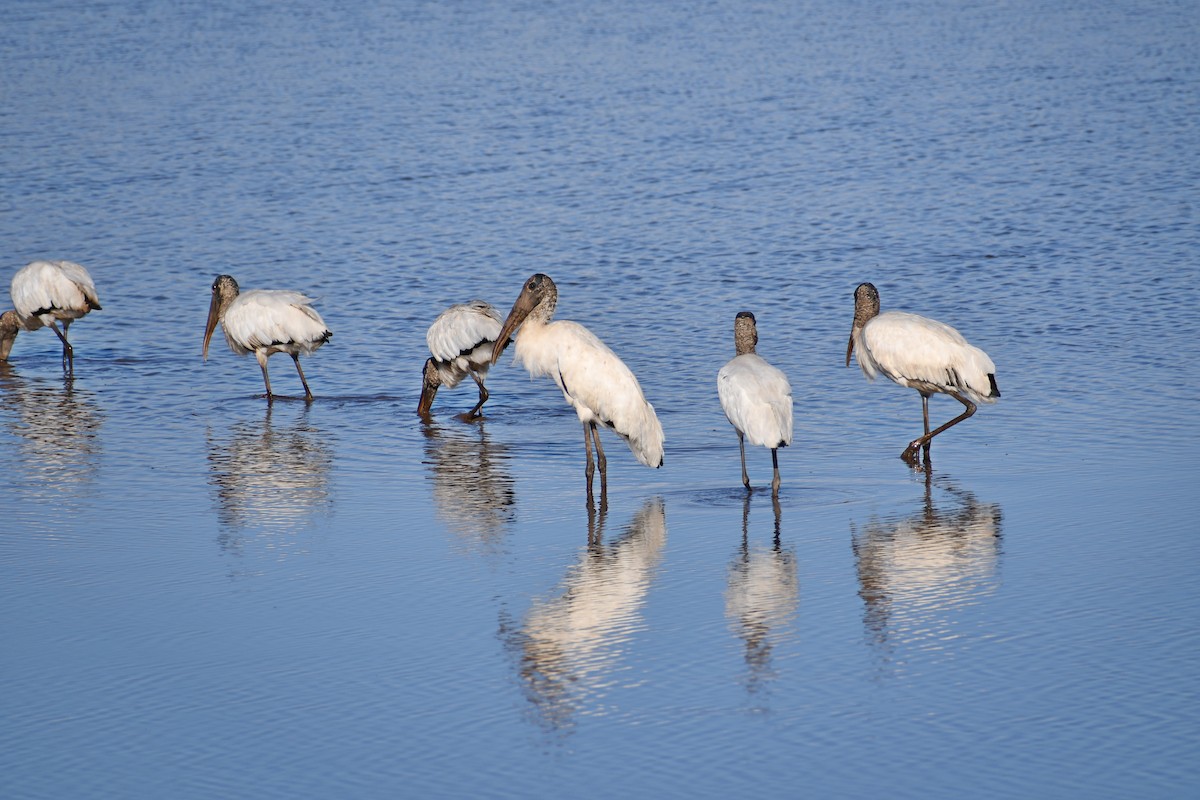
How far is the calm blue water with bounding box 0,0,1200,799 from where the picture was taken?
5629 mm

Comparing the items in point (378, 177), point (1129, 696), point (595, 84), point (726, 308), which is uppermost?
point (595, 84)

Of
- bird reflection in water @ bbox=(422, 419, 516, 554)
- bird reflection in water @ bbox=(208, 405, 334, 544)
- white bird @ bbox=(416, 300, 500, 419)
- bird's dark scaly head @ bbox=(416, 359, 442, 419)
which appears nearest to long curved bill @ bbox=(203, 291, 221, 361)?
bird reflection in water @ bbox=(208, 405, 334, 544)

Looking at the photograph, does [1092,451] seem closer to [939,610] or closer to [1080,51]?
[939,610]

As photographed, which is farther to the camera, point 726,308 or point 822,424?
point 726,308

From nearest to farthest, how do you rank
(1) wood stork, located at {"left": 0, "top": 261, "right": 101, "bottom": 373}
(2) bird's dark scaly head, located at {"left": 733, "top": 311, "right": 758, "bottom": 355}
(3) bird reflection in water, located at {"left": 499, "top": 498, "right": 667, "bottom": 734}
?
(3) bird reflection in water, located at {"left": 499, "top": 498, "right": 667, "bottom": 734} < (2) bird's dark scaly head, located at {"left": 733, "top": 311, "right": 758, "bottom": 355} < (1) wood stork, located at {"left": 0, "top": 261, "right": 101, "bottom": 373}

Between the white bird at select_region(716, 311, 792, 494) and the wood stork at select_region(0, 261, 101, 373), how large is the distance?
7.24 m

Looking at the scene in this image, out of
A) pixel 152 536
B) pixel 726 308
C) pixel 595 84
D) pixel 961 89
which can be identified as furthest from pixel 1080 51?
pixel 152 536

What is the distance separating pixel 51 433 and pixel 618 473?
394cm

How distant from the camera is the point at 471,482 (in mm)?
9648

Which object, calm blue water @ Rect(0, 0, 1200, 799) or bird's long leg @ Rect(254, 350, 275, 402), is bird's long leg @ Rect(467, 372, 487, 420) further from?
bird's long leg @ Rect(254, 350, 275, 402)

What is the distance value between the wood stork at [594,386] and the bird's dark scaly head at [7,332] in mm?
6505

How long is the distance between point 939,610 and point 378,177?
1644 centimetres

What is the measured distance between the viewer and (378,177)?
22.2m

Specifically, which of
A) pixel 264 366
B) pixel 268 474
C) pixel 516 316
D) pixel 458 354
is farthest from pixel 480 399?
pixel 268 474
